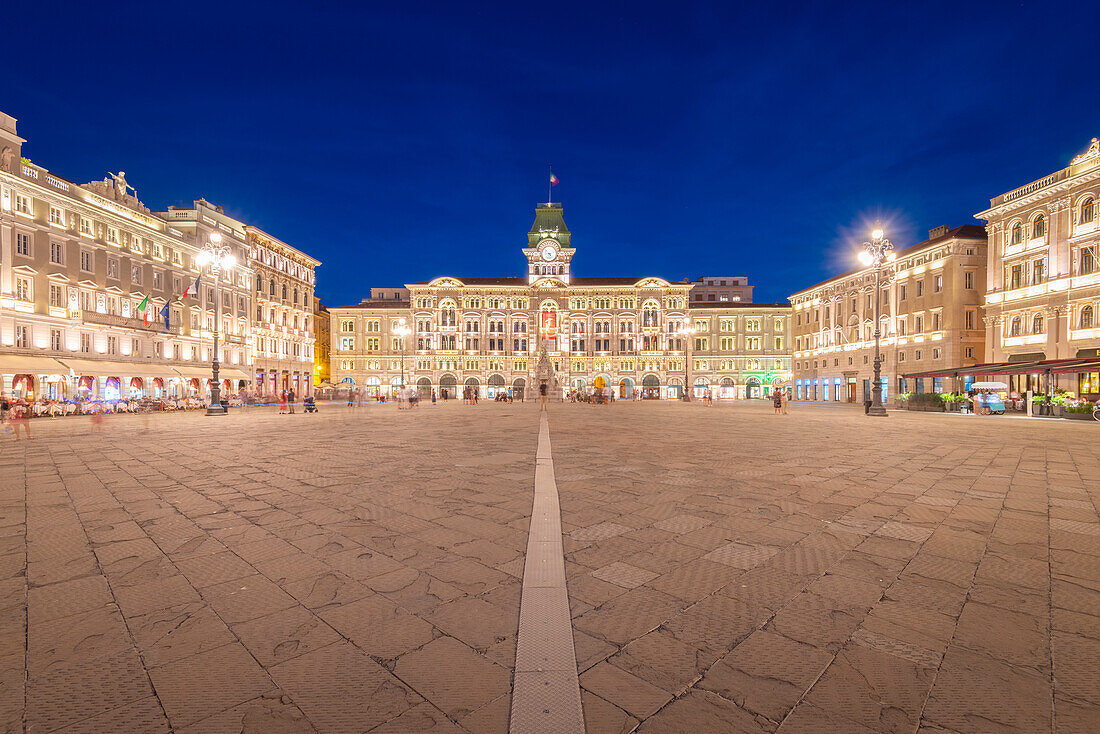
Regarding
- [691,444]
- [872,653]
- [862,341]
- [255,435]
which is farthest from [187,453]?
Answer: [862,341]

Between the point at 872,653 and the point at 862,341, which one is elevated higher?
the point at 862,341

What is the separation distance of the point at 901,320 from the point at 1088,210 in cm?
1644

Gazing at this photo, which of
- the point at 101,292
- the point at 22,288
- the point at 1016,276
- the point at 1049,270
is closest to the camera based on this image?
the point at 22,288

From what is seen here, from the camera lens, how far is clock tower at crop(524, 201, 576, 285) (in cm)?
7656

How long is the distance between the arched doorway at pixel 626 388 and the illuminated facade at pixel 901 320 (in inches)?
872

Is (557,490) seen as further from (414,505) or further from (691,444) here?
(691,444)

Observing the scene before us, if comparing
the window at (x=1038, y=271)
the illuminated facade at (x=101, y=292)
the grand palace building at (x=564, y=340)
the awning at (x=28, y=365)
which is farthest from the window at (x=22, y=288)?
the window at (x=1038, y=271)

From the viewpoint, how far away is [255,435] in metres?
14.9

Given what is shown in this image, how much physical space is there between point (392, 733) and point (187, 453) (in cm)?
1123

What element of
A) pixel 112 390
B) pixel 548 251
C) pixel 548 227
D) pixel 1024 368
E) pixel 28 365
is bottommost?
pixel 112 390

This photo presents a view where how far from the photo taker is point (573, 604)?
3.25 meters

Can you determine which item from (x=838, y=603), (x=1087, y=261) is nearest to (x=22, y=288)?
(x=838, y=603)

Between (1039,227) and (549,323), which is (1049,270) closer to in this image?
(1039,227)

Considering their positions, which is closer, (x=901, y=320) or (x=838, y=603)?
(x=838, y=603)
